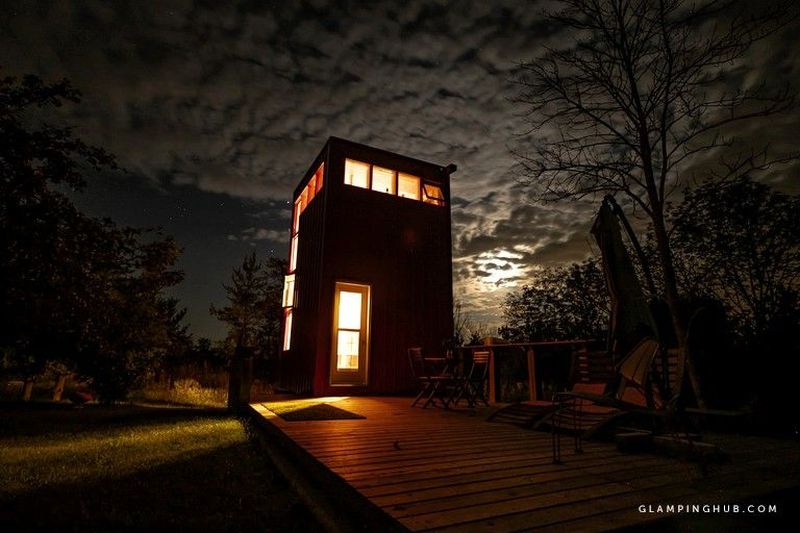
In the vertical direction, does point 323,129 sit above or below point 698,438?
above

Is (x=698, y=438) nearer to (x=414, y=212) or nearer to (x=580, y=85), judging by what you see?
(x=580, y=85)

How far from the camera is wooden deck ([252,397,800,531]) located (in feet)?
5.80

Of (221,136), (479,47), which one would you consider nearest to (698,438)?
(479,47)

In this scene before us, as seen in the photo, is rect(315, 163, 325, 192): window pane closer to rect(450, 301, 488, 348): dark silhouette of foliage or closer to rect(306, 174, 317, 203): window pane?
rect(306, 174, 317, 203): window pane

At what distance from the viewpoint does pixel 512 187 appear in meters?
6.46

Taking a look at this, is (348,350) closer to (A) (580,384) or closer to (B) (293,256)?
(B) (293,256)

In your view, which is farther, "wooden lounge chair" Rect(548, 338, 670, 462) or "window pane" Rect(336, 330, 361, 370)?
"window pane" Rect(336, 330, 361, 370)

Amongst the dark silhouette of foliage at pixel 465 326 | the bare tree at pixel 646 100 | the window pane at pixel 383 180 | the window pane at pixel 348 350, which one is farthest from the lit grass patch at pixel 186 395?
the dark silhouette of foliage at pixel 465 326

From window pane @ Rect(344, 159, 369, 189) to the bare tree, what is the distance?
4.46 metres

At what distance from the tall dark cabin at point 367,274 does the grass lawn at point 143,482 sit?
2889 millimetres

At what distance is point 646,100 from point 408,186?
18.8ft

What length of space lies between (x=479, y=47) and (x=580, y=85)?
1821mm

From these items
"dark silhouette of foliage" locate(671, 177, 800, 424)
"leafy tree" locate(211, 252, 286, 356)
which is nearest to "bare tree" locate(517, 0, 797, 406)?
"dark silhouette of foliage" locate(671, 177, 800, 424)

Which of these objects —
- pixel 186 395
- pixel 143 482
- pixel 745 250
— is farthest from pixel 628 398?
pixel 186 395
